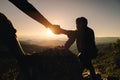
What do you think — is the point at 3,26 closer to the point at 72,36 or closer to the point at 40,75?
the point at 40,75

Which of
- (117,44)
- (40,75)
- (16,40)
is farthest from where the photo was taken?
(117,44)

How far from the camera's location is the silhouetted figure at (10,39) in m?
4.58

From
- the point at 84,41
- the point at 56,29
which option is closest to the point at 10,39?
the point at 56,29

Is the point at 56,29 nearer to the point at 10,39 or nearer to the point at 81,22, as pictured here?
the point at 81,22

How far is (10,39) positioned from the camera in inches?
183

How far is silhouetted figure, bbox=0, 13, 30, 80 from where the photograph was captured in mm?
4578

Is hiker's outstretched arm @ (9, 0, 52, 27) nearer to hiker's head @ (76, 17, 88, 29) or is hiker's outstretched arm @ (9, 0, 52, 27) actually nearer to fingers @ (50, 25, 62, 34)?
fingers @ (50, 25, 62, 34)

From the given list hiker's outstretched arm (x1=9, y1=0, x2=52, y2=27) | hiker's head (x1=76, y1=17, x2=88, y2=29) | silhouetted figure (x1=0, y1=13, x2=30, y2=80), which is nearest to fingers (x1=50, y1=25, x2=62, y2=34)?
hiker's outstretched arm (x1=9, y1=0, x2=52, y2=27)

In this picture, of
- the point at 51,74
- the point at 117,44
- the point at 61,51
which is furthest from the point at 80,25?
the point at 117,44

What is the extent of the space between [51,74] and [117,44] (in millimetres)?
47096

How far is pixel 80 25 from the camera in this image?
665 centimetres

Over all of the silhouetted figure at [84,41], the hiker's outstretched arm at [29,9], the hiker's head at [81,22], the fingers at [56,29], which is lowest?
the silhouetted figure at [84,41]

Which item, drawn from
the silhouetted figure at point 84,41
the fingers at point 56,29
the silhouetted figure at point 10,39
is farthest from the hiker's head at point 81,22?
the silhouetted figure at point 10,39

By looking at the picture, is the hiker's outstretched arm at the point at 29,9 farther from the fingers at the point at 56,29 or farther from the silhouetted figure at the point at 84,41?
Result: the silhouetted figure at the point at 84,41
